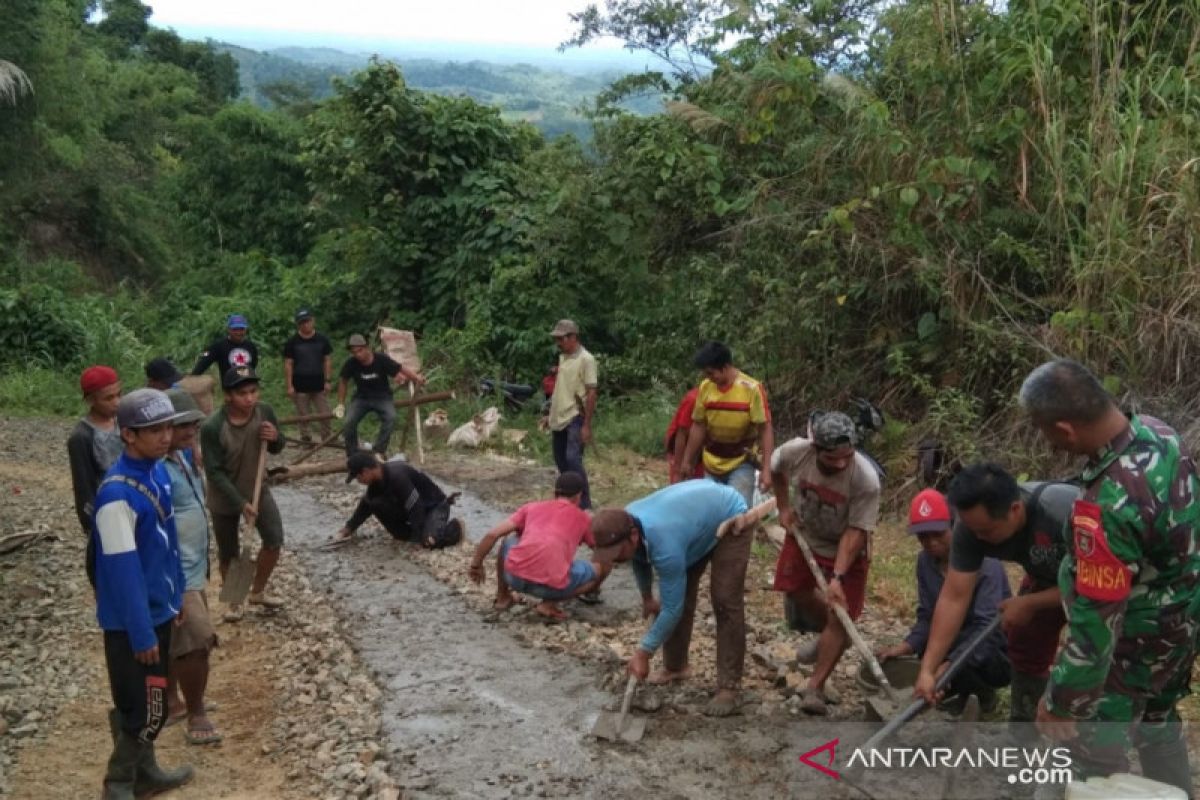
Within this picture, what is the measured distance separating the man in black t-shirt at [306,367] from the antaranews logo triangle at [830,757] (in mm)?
8900

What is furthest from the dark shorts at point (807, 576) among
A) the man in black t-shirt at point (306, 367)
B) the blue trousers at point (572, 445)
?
the man in black t-shirt at point (306, 367)

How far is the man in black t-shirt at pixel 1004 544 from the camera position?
4.16 metres

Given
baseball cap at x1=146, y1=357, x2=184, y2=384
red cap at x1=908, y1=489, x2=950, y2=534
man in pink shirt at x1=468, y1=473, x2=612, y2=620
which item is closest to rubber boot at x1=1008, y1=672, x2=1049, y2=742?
red cap at x1=908, y1=489, x2=950, y2=534

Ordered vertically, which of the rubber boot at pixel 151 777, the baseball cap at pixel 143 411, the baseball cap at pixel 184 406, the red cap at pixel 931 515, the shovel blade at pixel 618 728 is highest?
the baseball cap at pixel 143 411

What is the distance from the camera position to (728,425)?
23.5ft

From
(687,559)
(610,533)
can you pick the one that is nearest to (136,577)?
(610,533)

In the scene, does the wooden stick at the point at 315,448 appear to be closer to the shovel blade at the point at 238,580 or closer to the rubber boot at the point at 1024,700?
the shovel blade at the point at 238,580

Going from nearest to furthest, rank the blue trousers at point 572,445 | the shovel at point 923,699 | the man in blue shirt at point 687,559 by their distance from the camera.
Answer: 1. the shovel at point 923,699
2. the man in blue shirt at point 687,559
3. the blue trousers at point 572,445

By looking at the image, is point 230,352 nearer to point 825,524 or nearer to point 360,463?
point 360,463

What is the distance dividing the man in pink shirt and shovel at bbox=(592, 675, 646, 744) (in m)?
1.56

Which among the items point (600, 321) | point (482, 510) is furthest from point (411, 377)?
point (600, 321)

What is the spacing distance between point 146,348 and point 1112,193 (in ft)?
55.4

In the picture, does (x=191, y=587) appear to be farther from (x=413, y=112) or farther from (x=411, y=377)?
(x=413, y=112)

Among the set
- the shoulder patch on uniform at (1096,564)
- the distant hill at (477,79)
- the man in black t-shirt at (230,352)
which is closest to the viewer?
the shoulder patch on uniform at (1096,564)
